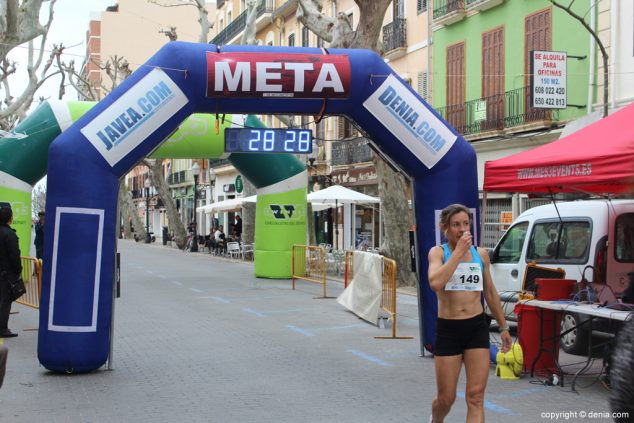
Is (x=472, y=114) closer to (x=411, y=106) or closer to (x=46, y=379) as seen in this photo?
(x=411, y=106)

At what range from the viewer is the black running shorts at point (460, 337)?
5676 mm

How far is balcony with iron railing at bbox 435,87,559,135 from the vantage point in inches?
815

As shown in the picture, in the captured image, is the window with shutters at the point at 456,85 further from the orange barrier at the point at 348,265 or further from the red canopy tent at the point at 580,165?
the red canopy tent at the point at 580,165

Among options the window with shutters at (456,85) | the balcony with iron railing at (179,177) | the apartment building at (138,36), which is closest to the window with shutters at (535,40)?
the window with shutters at (456,85)

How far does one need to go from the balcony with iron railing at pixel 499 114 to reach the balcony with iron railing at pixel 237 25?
63.5 feet

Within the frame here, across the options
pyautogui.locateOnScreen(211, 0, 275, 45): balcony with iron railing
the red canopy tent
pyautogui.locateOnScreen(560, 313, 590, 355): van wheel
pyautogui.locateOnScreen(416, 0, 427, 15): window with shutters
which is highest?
pyautogui.locateOnScreen(211, 0, 275, 45): balcony with iron railing

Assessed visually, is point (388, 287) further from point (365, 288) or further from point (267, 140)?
point (267, 140)

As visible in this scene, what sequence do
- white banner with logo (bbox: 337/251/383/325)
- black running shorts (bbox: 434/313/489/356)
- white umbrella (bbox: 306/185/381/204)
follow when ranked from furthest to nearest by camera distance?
white umbrella (bbox: 306/185/381/204) → white banner with logo (bbox: 337/251/383/325) → black running shorts (bbox: 434/313/489/356)

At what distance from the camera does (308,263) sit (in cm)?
2120

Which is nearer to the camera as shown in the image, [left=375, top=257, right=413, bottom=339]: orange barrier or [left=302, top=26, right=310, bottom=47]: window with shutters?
[left=375, top=257, right=413, bottom=339]: orange barrier

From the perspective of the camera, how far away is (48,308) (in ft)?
29.5

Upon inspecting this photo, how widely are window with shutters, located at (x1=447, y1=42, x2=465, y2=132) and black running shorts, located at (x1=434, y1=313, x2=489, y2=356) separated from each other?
19.3 m

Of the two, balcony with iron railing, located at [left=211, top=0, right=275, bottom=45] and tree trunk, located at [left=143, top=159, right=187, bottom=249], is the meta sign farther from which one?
tree trunk, located at [left=143, top=159, right=187, bottom=249]

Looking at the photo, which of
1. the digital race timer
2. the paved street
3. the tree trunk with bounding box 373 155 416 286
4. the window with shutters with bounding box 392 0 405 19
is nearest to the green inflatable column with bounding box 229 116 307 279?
the tree trunk with bounding box 373 155 416 286
